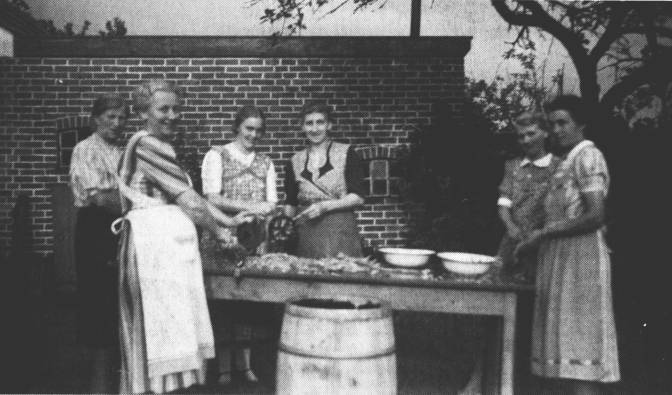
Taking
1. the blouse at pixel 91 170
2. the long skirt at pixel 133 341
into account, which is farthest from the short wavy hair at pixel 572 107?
the blouse at pixel 91 170

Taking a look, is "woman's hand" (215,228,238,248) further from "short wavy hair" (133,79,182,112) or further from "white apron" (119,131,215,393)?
"short wavy hair" (133,79,182,112)

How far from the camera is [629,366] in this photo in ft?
16.7

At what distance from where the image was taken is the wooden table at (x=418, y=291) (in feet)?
10.3

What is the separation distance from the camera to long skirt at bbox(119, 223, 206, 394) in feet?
10.3

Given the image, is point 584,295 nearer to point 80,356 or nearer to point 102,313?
point 102,313

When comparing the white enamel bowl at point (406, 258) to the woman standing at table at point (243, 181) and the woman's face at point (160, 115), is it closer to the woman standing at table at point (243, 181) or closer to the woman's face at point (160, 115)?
the woman standing at table at point (243, 181)

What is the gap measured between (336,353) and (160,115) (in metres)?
1.53

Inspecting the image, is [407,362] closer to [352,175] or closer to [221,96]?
[352,175]

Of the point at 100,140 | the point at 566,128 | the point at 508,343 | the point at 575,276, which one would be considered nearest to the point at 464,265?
the point at 508,343

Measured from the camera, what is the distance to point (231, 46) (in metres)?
8.34

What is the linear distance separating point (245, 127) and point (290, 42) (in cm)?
460

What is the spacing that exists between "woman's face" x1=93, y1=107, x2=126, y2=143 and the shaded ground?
1.70m

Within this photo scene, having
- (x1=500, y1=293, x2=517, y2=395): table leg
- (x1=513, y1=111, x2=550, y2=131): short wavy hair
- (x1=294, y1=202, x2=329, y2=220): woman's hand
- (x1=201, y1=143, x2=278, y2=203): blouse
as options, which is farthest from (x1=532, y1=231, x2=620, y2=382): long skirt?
(x1=201, y1=143, x2=278, y2=203): blouse

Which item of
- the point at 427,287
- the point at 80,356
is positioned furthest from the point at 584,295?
the point at 80,356
